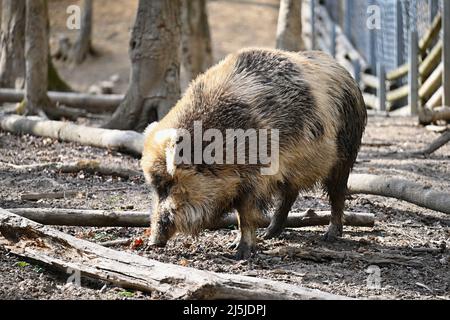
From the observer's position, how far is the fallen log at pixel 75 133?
1027 centimetres

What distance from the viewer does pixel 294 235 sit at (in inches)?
282

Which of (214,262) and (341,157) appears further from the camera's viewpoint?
(341,157)

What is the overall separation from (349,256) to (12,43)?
10.1 metres

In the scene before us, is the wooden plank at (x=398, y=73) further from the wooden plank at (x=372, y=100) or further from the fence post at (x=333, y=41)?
the fence post at (x=333, y=41)

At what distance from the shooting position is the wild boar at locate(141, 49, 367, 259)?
243 inches

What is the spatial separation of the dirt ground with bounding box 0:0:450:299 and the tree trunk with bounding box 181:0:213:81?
5.01m

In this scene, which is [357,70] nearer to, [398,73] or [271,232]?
[398,73]

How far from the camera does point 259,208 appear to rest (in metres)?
6.45

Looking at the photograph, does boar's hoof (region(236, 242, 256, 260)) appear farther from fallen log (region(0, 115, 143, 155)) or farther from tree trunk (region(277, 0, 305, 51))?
tree trunk (region(277, 0, 305, 51))

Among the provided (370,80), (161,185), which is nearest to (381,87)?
(370,80)

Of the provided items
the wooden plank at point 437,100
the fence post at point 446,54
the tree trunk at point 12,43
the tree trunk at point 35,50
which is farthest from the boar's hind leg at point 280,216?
the tree trunk at point 12,43

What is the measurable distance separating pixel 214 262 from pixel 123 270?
1.02 m

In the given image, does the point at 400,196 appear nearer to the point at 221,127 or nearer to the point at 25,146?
the point at 221,127

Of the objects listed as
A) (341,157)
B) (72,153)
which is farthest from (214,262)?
(72,153)
